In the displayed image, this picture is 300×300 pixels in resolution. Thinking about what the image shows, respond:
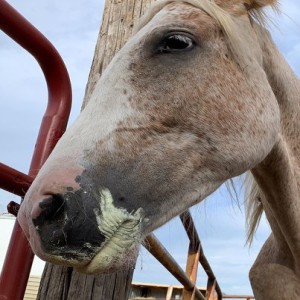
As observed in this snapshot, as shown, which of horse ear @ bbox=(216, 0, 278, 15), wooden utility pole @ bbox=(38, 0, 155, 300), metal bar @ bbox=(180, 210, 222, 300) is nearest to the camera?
wooden utility pole @ bbox=(38, 0, 155, 300)

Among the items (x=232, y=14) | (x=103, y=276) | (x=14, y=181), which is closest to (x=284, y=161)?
(x=232, y=14)

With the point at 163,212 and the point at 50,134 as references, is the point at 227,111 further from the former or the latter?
the point at 50,134

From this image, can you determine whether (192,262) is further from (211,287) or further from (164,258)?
(211,287)

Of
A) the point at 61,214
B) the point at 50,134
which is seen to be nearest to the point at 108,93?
the point at 50,134

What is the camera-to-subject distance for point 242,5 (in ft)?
7.00

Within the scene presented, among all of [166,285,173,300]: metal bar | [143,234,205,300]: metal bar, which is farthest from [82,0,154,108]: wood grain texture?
[166,285,173,300]: metal bar

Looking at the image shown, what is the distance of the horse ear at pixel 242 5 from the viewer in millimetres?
2088

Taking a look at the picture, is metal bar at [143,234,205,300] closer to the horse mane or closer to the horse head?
the horse head

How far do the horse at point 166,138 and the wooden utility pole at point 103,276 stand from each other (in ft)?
0.70

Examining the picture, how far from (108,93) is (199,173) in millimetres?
418

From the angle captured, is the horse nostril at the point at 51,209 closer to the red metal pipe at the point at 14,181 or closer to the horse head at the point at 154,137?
the horse head at the point at 154,137

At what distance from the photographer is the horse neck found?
2.18 m

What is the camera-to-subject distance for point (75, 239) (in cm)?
136

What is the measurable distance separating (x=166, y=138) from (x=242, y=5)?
0.83m
